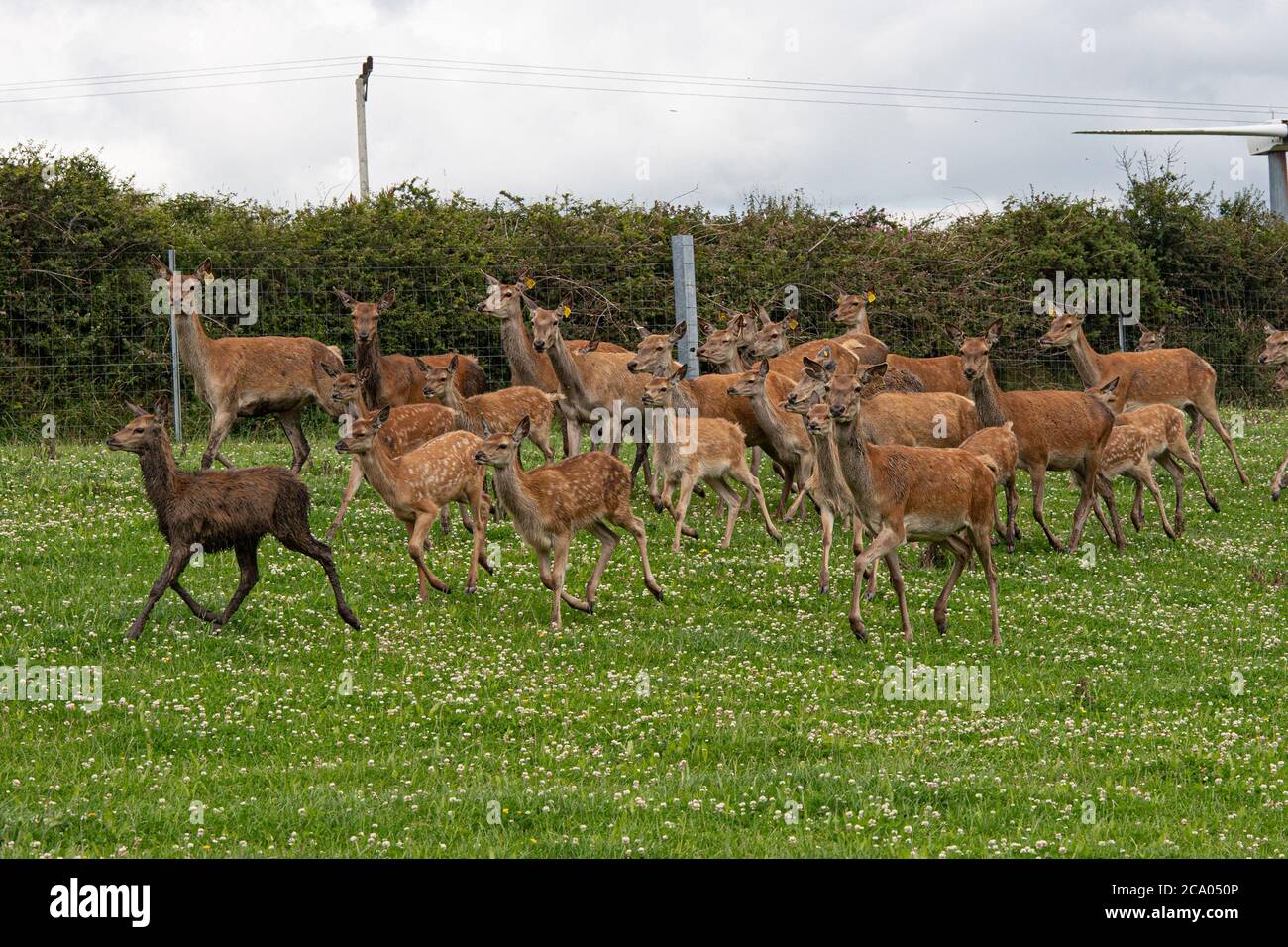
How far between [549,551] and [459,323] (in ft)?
35.4

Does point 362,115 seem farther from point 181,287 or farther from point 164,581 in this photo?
point 164,581

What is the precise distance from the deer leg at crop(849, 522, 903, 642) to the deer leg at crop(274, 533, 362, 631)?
11.2ft

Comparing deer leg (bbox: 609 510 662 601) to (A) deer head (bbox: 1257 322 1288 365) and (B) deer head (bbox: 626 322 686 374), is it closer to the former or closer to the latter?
(B) deer head (bbox: 626 322 686 374)

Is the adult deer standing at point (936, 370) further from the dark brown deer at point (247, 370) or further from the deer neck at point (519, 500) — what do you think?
the deer neck at point (519, 500)

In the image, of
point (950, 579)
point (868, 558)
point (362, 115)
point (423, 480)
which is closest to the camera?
point (868, 558)

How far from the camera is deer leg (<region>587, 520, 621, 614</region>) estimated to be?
37.1ft

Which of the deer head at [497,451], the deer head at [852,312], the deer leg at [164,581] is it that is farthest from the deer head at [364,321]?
the deer head at [852,312]

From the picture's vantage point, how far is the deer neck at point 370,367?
1608cm

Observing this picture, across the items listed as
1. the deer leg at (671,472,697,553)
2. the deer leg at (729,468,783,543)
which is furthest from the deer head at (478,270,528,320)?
the deer leg at (729,468,783,543)

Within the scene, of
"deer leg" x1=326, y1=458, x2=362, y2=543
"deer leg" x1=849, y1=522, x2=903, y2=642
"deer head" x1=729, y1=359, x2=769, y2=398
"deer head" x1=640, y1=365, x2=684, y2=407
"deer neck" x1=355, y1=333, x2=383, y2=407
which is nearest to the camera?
"deer leg" x1=849, y1=522, x2=903, y2=642

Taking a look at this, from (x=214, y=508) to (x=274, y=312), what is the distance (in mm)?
11685

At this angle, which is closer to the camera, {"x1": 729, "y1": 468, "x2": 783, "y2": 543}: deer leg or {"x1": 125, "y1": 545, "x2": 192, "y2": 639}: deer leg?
{"x1": 125, "y1": 545, "x2": 192, "y2": 639}: deer leg

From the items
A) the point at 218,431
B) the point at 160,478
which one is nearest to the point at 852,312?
the point at 218,431

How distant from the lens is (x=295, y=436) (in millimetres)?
16578
